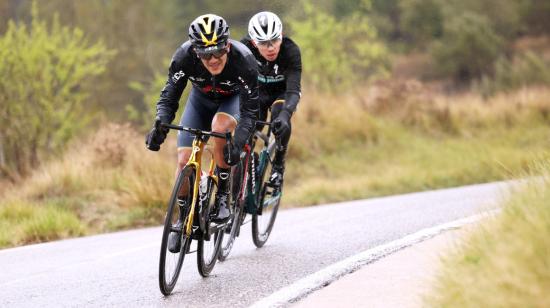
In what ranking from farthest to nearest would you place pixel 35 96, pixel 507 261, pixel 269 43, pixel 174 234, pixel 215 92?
pixel 35 96
pixel 269 43
pixel 215 92
pixel 174 234
pixel 507 261

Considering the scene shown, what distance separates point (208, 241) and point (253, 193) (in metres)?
1.09

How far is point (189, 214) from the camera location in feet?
20.0

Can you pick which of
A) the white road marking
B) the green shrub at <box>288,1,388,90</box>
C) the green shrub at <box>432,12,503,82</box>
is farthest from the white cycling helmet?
the green shrub at <box>432,12,503,82</box>

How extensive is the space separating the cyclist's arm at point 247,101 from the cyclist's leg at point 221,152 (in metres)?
0.19

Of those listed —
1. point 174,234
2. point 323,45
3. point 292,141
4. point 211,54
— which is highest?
point 211,54

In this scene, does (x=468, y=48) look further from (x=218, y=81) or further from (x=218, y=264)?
(x=218, y=81)

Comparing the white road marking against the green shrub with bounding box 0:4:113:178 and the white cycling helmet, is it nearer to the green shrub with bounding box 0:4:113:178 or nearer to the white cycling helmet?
the white cycling helmet

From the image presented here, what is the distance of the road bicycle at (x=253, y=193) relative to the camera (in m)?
7.33

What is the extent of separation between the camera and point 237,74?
6.51 metres

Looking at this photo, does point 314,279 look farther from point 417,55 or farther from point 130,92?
point 417,55

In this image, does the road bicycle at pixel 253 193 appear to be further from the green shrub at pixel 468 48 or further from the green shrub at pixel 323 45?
the green shrub at pixel 468 48

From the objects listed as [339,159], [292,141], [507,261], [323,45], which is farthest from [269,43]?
[323,45]

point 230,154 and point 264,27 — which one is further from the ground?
point 264,27

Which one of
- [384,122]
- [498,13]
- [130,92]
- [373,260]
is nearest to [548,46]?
[498,13]
